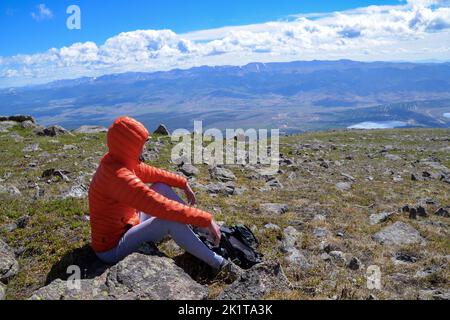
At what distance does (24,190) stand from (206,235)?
9999mm

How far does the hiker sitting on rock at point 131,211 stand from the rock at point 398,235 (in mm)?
6504

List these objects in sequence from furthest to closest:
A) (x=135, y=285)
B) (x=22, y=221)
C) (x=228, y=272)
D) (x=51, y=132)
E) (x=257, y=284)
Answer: (x=51, y=132), (x=22, y=221), (x=228, y=272), (x=257, y=284), (x=135, y=285)

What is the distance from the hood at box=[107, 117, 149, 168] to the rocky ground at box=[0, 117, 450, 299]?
202 cm

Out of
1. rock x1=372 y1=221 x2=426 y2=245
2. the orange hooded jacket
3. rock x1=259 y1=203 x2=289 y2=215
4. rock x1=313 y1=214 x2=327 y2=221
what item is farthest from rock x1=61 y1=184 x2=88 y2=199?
rock x1=372 y1=221 x2=426 y2=245

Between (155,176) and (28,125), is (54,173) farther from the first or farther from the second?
(28,125)

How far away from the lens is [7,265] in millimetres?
9195

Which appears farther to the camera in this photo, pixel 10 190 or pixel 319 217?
pixel 10 190

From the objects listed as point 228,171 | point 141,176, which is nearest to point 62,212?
point 141,176

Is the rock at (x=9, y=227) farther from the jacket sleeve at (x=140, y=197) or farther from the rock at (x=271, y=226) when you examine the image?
the rock at (x=271, y=226)

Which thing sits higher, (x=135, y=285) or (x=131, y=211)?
(x=131, y=211)

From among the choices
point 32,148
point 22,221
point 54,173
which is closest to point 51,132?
point 32,148

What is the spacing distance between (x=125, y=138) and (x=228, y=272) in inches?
137

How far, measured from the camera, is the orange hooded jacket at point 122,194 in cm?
739

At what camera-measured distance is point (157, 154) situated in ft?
81.6
